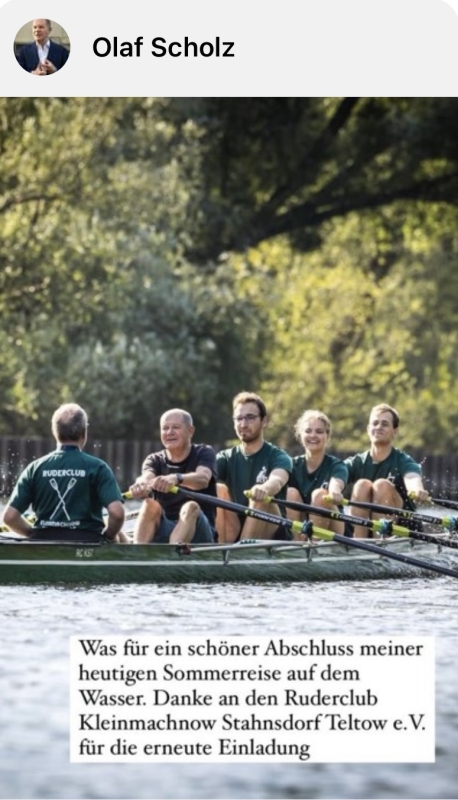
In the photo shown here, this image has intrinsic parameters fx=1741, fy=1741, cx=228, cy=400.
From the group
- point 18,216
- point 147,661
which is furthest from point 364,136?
point 147,661

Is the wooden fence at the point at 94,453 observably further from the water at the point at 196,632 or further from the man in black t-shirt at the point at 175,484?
the water at the point at 196,632

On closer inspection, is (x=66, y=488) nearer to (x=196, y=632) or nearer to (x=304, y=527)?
(x=196, y=632)

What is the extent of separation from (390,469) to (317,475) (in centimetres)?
87

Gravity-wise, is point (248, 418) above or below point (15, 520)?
above

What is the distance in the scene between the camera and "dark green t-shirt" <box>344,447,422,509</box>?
14.6 meters

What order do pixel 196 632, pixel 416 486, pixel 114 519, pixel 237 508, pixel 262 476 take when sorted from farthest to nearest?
1. pixel 416 486
2. pixel 262 476
3. pixel 237 508
4. pixel 114 519
5. pixel 196 632

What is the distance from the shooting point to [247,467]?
13414 mm

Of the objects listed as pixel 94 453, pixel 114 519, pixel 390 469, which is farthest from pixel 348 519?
pixel 94 453

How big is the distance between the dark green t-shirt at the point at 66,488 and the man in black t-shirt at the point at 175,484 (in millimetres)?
841
